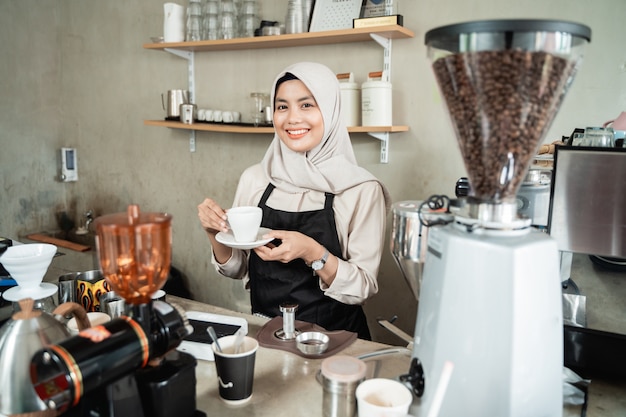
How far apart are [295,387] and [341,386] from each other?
8.5 inches

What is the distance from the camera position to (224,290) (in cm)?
331

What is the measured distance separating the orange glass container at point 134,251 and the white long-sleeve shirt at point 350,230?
3.01 feet

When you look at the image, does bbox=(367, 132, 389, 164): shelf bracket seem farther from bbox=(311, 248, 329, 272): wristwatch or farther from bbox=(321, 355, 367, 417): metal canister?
bbox=(321, 355, 367, 417): metal canister

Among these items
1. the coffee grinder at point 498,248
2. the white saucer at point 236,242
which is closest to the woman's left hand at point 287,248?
the white saucer at point 236,242

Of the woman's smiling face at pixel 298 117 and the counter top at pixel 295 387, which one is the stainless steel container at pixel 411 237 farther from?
the woman's smiling face at pixel 298 117

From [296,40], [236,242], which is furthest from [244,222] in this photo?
[296,40]

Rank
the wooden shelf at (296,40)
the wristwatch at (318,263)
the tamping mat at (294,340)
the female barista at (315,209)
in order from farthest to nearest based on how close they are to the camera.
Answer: the wooden shelf at (296,40) → the female barista at (315,209) → the wristwatch at (318,263) → the tamping mat at (294,340)

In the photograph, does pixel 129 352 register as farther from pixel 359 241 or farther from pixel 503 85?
pixel 359 241

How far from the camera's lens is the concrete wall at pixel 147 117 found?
8.20 feet

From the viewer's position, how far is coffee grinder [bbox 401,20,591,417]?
0.80 metres

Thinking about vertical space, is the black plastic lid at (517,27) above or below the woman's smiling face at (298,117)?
above

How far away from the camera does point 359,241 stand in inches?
72.3

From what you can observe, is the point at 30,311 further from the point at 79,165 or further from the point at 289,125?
the point at 79,165

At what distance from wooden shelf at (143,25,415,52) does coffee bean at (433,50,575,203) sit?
60.4 inches
